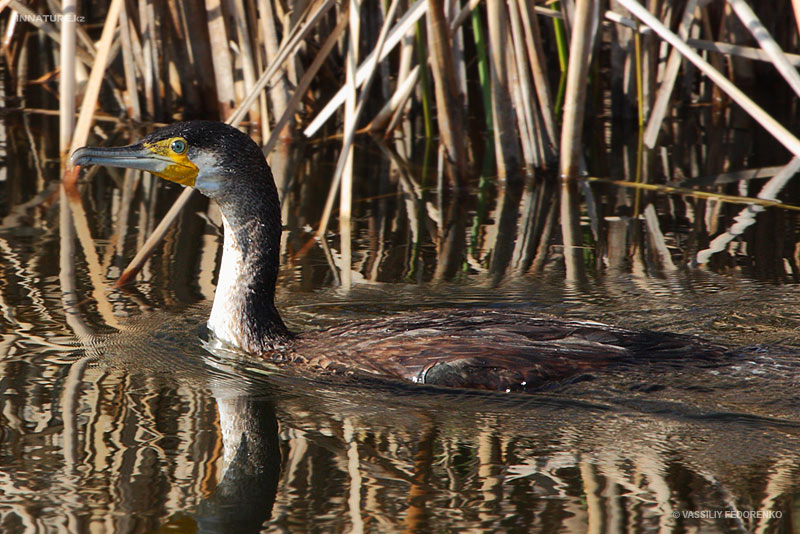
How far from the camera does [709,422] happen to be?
4363 mm

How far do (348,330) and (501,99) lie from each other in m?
2.92

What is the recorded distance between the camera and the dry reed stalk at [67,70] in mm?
6980

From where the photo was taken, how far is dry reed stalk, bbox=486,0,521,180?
23.0 ft

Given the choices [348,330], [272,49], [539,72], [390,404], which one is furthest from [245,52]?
[390,404]

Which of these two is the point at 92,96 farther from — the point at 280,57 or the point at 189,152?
the point at 189,152

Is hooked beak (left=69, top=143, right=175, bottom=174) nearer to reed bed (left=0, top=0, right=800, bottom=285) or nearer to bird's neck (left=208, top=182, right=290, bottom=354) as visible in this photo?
bird's neck (left=208, top=182, right=290, bottom=354)

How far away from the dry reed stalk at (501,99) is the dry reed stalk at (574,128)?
344mm

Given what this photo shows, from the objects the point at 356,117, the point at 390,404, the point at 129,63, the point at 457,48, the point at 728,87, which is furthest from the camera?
the point at 129,63

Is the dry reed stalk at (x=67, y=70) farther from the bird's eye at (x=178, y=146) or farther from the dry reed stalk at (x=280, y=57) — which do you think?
the bird's eye at (x=178, y=146)

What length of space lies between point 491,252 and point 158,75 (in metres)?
3.67

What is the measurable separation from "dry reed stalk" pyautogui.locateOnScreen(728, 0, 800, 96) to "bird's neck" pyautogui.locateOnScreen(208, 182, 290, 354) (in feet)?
7.89

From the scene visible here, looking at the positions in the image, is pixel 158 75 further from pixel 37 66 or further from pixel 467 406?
pixel 467 406

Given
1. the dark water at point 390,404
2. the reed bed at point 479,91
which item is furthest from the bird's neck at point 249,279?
the reed bed at point 479,91

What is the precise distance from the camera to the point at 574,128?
24.6 feet
